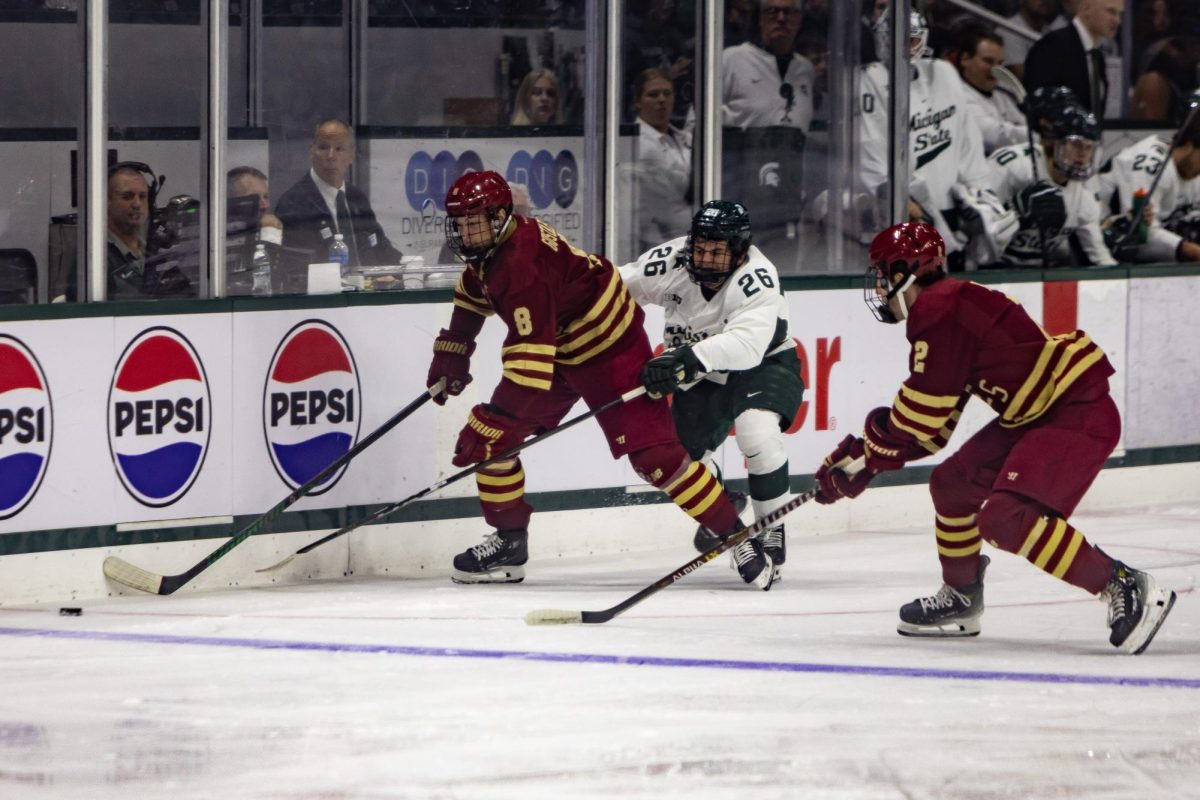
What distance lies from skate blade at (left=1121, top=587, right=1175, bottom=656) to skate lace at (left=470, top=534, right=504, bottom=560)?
1.89 metres

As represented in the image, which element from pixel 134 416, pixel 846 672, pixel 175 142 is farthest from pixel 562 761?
pixel 175 142

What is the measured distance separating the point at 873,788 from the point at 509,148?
3.51m

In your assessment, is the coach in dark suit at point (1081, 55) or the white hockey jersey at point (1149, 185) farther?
the white hockey jersey at point (1149, 185)

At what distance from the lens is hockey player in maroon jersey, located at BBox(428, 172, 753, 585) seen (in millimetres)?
5492

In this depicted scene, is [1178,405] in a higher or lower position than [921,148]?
lower

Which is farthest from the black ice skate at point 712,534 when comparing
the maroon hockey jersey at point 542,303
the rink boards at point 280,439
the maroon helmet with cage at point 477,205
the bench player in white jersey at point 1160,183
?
the bench player in white jersey at point 1160,183

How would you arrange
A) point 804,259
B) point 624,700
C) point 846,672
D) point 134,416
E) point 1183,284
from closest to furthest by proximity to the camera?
point 624,700 < point 846,672 < point 134,416 < point 804,259 < point 1183,284

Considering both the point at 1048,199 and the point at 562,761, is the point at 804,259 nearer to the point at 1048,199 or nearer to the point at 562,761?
the point at 1048,199

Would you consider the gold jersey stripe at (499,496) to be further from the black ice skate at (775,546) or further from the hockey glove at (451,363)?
the black ice skate at (775,546)

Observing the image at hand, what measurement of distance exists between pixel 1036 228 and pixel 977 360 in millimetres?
3153

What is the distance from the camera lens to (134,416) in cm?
555

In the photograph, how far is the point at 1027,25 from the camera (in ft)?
26.0

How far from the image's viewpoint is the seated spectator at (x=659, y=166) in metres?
6.84

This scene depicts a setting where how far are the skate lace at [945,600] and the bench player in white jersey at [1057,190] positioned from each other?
2.95 m
